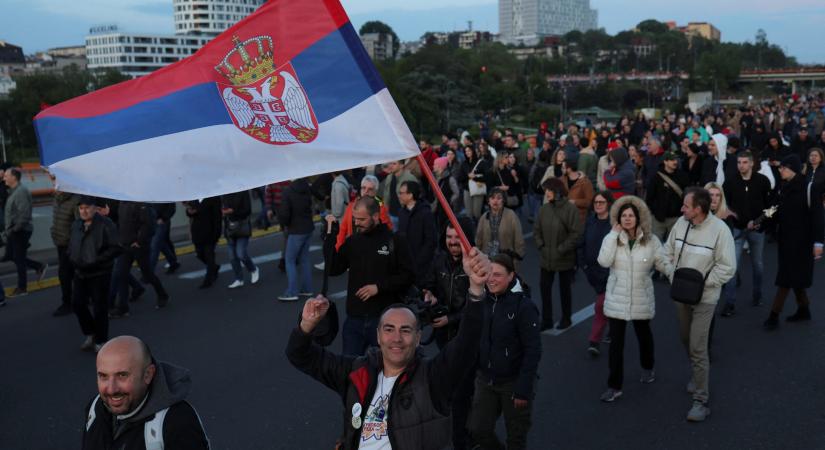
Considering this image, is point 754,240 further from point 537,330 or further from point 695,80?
point 695,80

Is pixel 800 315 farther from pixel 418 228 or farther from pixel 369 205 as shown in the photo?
pixel 369 205

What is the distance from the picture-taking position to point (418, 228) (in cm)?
752

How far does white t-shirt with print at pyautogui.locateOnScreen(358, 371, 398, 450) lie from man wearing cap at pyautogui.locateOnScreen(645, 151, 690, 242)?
24.2 ft

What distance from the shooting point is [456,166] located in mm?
13727

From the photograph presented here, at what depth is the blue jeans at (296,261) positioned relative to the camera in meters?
9.46

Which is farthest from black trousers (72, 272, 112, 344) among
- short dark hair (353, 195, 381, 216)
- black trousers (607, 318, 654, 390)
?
black trousers (607, 318, 654, 390)

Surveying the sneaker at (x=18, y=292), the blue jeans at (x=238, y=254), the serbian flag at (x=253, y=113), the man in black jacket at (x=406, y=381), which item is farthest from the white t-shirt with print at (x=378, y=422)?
the sneaker at (x=18, y=292)

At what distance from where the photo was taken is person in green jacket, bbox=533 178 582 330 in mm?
7773

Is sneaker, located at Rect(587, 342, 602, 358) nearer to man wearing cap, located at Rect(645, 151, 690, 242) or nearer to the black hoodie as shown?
man wearing cap, located at Rect(645, 151, 690, 242)

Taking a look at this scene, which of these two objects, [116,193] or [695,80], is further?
[695,80]

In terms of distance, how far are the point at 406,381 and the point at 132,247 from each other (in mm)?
6668

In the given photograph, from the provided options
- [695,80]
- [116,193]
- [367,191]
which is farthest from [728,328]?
[695,80]

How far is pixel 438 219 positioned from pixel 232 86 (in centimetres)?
741

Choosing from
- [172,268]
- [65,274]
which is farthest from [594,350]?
[172,268]
